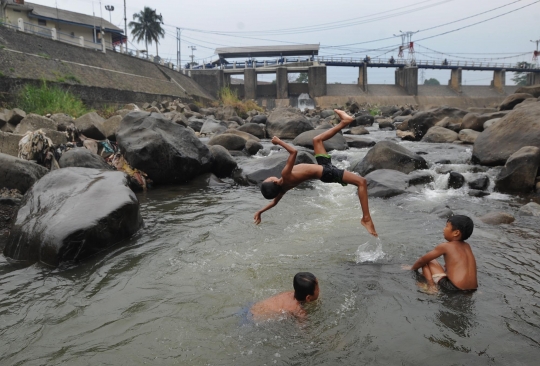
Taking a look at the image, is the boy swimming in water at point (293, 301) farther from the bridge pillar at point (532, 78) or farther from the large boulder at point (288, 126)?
the bridge pillar at point (532, 78)

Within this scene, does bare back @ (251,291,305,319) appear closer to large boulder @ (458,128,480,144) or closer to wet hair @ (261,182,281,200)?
wet hair @ (261,182,281,200)

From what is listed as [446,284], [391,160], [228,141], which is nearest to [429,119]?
[391,160]

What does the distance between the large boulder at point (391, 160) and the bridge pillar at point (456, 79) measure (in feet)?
184

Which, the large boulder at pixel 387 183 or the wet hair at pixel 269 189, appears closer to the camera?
the wet hair at pixel 269 189

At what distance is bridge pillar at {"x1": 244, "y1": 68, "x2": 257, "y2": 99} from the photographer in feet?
174

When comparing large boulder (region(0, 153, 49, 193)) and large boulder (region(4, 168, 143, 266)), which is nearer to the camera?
large boulder (region(4, 168, 143, 266))

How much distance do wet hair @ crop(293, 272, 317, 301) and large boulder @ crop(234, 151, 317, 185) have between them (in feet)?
19.9

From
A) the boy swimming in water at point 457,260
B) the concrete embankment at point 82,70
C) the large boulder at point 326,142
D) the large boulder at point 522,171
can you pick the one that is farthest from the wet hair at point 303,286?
the concrete embankment at point 82,70

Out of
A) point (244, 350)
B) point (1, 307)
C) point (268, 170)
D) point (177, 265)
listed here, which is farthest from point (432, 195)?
point (1, 307)

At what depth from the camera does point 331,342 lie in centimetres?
360

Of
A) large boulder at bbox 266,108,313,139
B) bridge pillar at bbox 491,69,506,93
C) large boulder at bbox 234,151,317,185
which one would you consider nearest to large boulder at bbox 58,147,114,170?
large boulder at bbox 234,151,317,185

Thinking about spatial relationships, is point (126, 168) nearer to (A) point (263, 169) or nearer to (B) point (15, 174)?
(B) point (15, 174)

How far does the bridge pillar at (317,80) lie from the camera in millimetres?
52938

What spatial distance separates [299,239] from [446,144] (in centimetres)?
1067
